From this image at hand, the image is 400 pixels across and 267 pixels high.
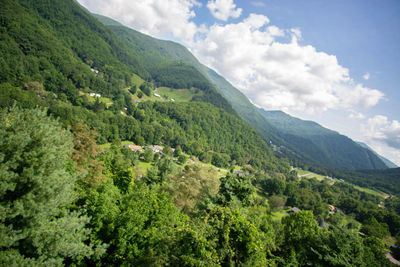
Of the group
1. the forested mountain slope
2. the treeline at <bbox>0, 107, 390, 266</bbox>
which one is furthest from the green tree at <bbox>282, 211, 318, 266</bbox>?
the forested mountain slope

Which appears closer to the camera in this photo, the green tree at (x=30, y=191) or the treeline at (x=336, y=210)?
the green tree at (x=30, y=191)

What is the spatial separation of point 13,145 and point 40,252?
5698 mm

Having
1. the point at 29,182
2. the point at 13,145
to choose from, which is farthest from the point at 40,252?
the point at 13,145

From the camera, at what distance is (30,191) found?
854cm

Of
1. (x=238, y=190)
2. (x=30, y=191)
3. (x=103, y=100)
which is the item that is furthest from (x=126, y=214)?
(x=103, y=100)

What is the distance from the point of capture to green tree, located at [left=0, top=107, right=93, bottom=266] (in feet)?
26.0

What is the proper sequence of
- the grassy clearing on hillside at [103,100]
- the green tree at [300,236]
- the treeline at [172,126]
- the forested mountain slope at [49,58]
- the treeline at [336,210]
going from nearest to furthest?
the green tree at [300,236], the treeline at [336,210], the treeline at [172,126], the forested mountain slope at [49,58], the grassy clearing on hillside at [103,100]

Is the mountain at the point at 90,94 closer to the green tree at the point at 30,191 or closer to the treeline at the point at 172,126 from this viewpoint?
the treeline at the point at 172,126

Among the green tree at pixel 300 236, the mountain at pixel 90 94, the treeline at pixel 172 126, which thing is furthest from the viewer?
the mountain at pixel 90 94

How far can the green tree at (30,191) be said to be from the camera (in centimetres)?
791

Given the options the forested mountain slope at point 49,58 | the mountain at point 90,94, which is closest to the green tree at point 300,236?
the mountain at point 90,94

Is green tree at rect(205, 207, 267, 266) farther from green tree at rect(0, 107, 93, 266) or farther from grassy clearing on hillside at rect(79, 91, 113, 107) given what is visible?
grassy clearing on hillside at rect(79, 91, 113, 107)

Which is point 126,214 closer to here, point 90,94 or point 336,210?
point 336,210

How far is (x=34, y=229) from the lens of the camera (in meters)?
8.69
